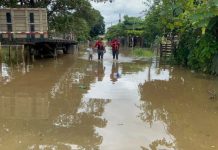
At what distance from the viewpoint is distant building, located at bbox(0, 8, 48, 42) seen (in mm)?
23281

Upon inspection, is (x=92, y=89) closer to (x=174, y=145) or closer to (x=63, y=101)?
(x=63, y=101)

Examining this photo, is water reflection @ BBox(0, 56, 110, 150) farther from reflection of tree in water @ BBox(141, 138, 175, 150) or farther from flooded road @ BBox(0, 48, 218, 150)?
reflection of tree in water @ BBox(141, 138, 175, 150)

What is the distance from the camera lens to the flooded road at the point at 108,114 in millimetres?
7066

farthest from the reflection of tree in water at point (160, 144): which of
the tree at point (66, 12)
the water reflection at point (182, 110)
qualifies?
the tree at point (66, 12)

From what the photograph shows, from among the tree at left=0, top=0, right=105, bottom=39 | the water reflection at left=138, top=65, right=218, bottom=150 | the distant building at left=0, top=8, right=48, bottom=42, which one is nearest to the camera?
the water reflection at left=138, top=65, right=218, bottom=150

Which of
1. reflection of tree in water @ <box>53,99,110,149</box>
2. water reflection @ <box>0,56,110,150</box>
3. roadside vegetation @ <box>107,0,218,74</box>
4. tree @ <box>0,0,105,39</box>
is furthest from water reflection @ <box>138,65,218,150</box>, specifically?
tree @ <box>0,0,105,39</box>

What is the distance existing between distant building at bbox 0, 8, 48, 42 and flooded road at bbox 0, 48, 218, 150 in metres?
8.43

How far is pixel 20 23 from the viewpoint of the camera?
23.4 meters

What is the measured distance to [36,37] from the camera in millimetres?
23891

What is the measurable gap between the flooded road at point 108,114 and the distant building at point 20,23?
27.7ft

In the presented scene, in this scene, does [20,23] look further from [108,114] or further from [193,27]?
[108,114]

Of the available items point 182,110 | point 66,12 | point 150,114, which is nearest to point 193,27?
point 182,110

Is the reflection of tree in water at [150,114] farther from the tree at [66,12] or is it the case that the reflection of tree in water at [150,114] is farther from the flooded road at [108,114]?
the tree at [66,12]

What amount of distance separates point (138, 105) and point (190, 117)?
185cm
